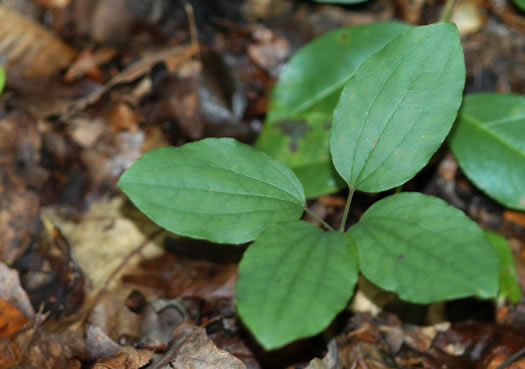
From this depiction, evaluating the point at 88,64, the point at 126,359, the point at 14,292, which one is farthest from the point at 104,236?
the point at 88,64

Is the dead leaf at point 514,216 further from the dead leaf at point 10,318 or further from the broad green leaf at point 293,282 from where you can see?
the dead leaf at point 10,318

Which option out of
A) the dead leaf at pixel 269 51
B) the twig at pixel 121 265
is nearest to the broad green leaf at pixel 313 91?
the dead leaf at pixel 269 51

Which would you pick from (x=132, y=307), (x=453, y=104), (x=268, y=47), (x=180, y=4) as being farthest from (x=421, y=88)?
(x=180, y=4)

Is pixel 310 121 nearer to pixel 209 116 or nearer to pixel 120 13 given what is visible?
pixel 209 116

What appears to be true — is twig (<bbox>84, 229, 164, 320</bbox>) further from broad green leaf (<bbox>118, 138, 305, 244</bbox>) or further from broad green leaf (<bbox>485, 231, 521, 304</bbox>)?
broad green leaf (<bbox>485, 231, 521, 304</bbox>)

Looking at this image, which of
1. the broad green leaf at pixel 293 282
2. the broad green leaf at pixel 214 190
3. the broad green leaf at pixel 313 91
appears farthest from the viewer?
the broad green leaf at pixel 313 91

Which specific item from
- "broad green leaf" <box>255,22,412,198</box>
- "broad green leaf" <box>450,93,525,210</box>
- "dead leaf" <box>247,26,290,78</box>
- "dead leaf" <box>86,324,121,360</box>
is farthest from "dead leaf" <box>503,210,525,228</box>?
"dead leaf" <box>86,324,121,360</box>

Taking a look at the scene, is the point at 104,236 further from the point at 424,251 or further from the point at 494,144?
the point at 494,144
